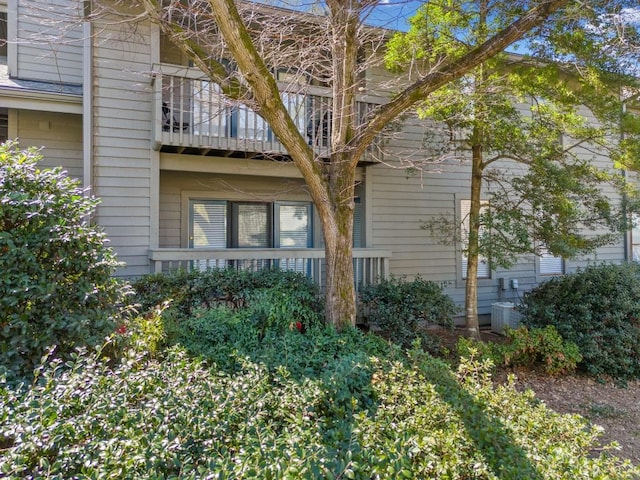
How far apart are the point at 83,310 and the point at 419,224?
7.19 meters

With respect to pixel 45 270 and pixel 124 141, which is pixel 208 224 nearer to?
pixel 124 141

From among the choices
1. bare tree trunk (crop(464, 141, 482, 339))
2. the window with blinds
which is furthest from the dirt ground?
the window with blinds

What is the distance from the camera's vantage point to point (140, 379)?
2604mm

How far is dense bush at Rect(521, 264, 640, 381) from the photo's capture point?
642 cm

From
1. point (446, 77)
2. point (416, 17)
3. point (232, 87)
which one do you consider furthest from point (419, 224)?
point (232, 87)

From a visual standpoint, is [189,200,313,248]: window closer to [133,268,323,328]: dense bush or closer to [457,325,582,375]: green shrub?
[133,268,323,328]: dense bush

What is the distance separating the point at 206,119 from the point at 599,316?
23.0 feet

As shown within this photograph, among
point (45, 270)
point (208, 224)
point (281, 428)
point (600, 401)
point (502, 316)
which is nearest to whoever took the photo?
point (281, 428)

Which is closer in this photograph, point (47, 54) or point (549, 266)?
point (47, 54)

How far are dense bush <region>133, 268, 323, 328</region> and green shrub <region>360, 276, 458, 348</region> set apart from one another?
1104 mm

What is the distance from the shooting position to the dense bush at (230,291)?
5326mm

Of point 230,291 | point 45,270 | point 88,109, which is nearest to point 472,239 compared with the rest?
point 230,291

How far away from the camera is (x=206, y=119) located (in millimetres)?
6824

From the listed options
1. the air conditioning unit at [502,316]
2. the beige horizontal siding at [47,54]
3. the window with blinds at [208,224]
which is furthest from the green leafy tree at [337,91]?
the air conditioning unit at [502,316]
